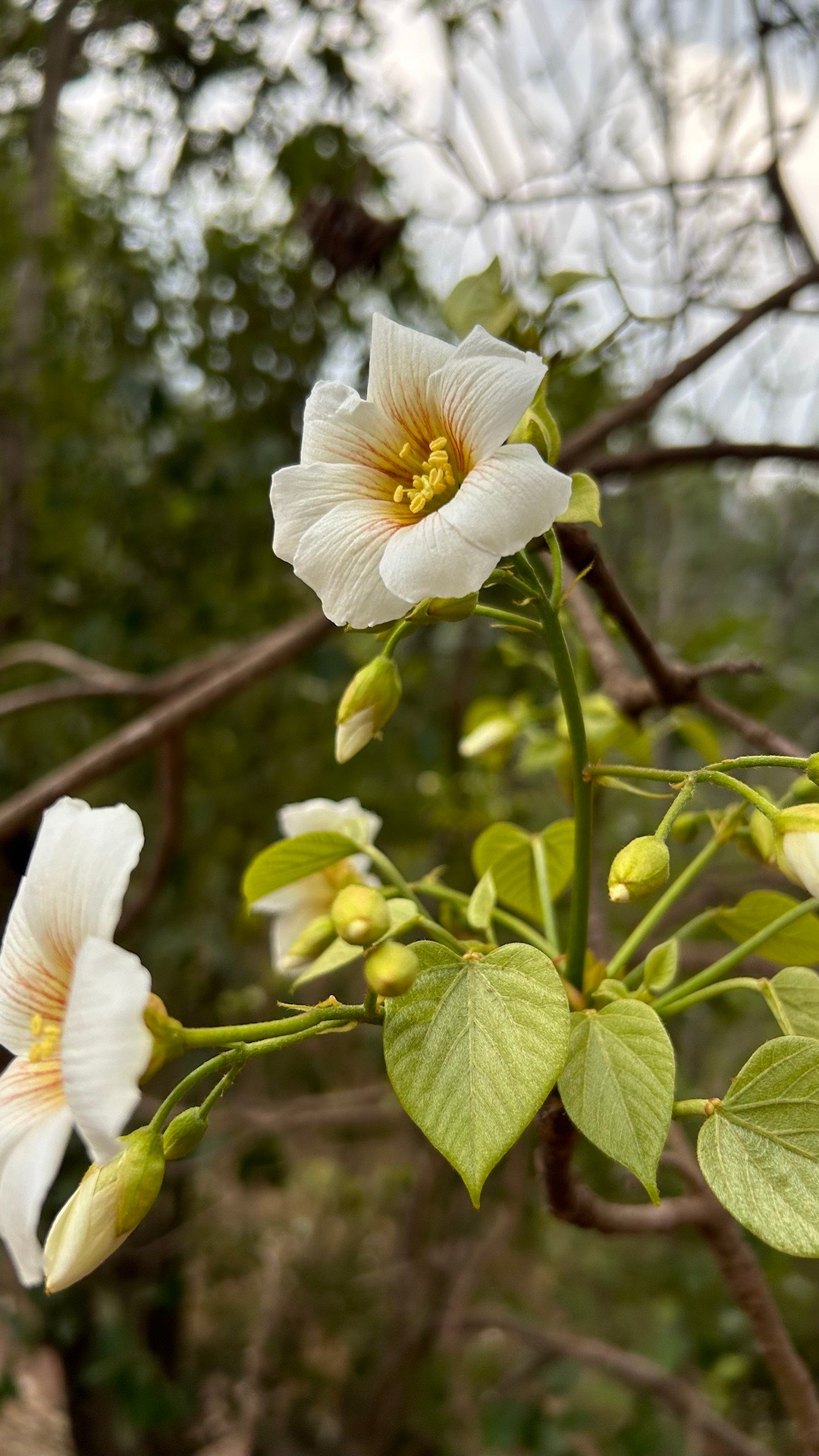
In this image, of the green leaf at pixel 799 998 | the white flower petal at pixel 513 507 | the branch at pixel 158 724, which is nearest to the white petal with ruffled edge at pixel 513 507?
the white flower petal at pixel 513 507

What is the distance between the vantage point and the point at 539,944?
0.46 metres

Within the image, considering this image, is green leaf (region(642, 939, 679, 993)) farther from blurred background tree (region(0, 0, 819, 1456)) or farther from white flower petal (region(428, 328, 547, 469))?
blurred background tree (region(0, 0, 819, 1456))

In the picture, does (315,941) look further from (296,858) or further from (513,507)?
(513,507)

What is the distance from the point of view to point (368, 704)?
415 millimetres

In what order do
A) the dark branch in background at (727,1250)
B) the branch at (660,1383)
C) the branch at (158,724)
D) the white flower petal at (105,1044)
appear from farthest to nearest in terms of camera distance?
the branch at (660,1383)
the branch at (158,724)
the dark branch in background at (727,1250)
the white flower petal at (105,1044)

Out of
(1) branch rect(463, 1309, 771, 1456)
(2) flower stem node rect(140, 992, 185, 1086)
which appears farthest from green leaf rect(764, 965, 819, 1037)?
(1) branch rect(463, 1309, 771, 1456)

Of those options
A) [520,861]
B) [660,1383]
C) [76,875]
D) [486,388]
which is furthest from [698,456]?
[660,1383]

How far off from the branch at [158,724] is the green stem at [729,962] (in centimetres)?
56

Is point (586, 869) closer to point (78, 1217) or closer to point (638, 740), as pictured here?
point (78, 1217)

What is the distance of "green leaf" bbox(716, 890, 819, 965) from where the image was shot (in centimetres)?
46

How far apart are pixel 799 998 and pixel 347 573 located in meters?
0.25

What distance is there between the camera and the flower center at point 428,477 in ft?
1.22

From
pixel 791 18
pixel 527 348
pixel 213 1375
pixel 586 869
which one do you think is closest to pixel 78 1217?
pixel 586 869

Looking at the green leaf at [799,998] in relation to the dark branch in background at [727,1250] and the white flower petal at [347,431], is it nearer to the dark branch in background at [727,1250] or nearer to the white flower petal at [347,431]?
the dark branch in background at [727,1250]
